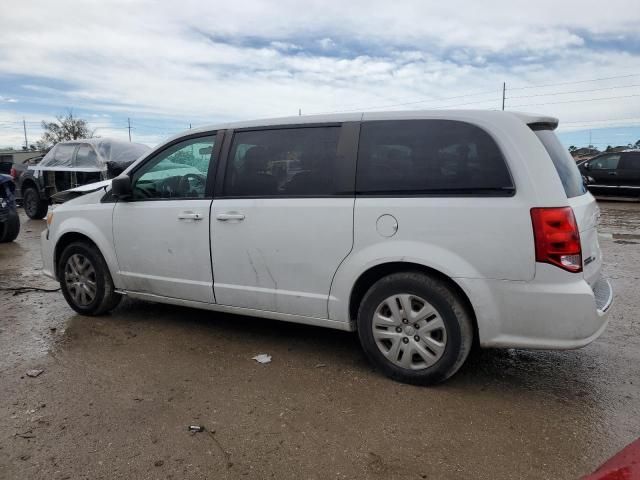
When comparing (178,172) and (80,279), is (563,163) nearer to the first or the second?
(178,172)

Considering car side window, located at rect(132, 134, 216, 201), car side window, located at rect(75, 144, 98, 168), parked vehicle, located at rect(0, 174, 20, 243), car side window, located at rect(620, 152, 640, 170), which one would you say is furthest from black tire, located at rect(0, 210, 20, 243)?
car side window, located at rect(620, 152, 640, 170)

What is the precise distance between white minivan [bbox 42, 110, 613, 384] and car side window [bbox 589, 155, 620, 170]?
48.1 feet

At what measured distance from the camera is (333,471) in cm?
252

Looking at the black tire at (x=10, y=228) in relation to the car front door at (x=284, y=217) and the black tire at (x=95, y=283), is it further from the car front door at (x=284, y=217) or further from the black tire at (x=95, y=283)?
the car front door at (x=284, y=217)

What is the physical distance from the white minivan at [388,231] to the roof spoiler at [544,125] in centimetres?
2

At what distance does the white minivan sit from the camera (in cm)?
300

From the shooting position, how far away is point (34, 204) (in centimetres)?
1302

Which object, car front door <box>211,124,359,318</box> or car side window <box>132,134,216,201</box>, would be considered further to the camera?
car side window <box>132,134,216,201</box>

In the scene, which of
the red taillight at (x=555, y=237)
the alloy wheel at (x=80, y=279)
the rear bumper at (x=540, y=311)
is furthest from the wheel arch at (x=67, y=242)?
the red taillight at (x=555, y=237)

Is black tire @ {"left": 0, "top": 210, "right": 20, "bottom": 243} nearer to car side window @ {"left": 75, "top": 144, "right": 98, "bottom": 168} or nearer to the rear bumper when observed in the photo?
car side window @ {"left": 75, "top": 144, "right": 98, "bottom": 168}

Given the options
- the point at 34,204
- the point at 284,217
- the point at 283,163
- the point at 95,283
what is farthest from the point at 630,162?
the point at 34,204

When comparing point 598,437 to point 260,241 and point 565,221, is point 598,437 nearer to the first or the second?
point 565,221

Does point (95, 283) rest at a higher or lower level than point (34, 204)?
lower

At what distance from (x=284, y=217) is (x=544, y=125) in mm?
1851
